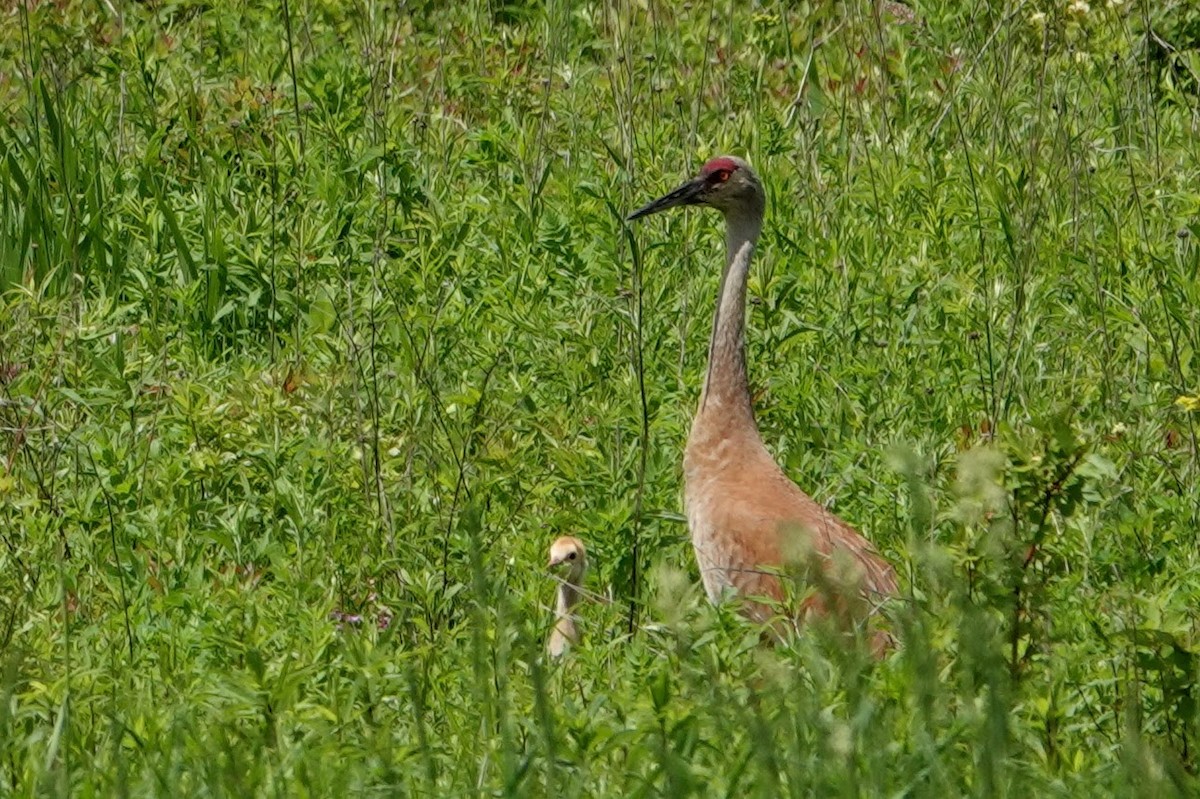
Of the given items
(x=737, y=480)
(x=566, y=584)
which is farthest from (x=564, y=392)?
(x=566, y=584)

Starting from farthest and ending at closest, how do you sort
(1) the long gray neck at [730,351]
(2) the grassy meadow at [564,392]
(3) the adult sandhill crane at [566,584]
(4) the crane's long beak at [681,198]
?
(4) the crane's long beak at [681,198] → (1) the long gray neck at [730,351] → (3) the adult sandhill crane at [566,584] → (2) the grassy meadow at [564,392]

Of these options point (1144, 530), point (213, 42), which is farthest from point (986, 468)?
point (213, 42)

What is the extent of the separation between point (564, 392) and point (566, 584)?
1303 millimetres

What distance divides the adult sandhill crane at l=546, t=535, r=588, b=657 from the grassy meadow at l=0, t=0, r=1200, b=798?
7 cm

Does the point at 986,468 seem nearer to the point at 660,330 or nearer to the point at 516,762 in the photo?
the point at 516,762

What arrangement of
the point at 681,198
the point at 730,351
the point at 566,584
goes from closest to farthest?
1. the point at 566,584
2. the point at 730,351
3. the point at 681,198

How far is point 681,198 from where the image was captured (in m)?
6.27

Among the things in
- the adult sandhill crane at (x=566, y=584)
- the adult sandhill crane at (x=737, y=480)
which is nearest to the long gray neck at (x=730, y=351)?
the adult sandhill crane at (x=737, y=480)

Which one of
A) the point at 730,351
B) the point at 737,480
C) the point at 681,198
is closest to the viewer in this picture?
the point at 737,480

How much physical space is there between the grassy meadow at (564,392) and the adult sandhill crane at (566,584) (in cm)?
7

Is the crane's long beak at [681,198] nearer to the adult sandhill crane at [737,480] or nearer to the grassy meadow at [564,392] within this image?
the adult sandhill crane at [737,480]

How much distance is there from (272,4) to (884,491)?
4358 mm

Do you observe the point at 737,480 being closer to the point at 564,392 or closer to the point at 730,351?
the point at 730,351

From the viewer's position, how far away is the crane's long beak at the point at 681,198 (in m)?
6.22
